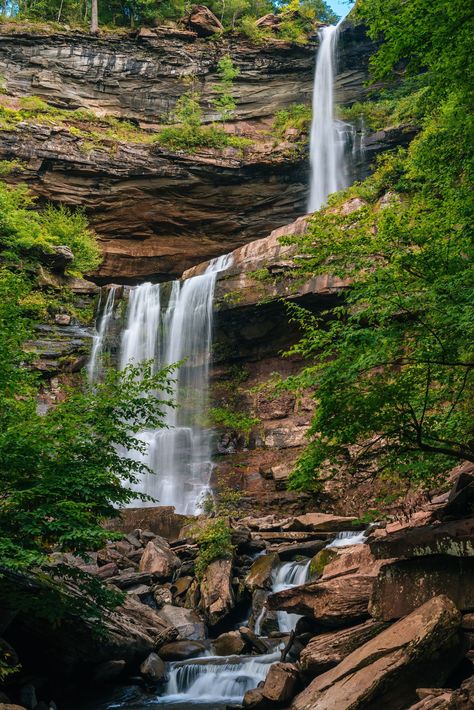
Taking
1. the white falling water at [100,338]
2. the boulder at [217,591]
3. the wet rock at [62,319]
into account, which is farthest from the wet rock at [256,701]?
the wet rock at [62,319]

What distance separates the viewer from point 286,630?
10.6 metres

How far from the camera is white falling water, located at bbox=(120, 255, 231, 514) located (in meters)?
22.2

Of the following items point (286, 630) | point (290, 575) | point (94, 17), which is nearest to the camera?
point (286, 630)

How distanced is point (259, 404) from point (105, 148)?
15.5 m

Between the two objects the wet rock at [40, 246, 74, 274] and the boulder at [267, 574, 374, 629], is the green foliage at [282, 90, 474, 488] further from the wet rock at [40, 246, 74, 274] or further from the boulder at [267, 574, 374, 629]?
the wet rock at [40, 246, 74, 274]

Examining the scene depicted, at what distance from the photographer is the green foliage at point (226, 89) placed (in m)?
32.7

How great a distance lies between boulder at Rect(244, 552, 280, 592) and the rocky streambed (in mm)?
31

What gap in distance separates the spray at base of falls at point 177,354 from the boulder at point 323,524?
747cm

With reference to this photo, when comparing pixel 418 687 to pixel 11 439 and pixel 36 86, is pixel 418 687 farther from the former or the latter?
pixel 36 86

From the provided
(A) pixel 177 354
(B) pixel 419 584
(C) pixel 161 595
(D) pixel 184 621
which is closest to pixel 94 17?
(A) pixel 177 354

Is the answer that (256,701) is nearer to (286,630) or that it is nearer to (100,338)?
(286,630)

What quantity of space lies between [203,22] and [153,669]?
36206mm

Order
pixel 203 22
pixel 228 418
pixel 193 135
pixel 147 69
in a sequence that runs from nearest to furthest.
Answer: pixel 228 418 → pixel 193 135 → pixel 147 69 → pixel 203 22

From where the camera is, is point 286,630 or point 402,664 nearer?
point 402,664
